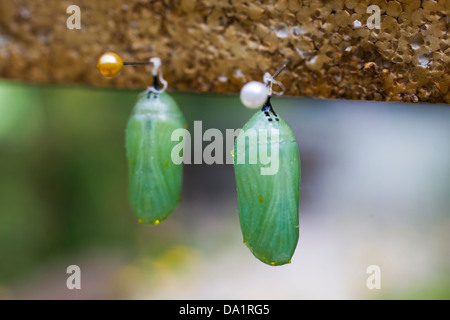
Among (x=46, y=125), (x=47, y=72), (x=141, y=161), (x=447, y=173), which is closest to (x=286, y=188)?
(x=141, y=161)

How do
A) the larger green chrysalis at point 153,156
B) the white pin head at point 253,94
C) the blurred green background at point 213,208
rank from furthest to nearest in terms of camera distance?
1. the blurred green background at point 213,208
2. the larger green chrysalis at point 153,156
3. the white pin head at point 253,94

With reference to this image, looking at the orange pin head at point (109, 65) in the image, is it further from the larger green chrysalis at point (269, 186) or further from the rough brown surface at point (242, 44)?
the larger green chrysalis at point (269, 186)

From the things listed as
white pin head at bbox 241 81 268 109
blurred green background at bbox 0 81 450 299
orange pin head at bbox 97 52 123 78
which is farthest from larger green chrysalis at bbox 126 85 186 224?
blurred green background at bbox 0 81 450 299

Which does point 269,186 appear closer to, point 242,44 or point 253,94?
point 253,94

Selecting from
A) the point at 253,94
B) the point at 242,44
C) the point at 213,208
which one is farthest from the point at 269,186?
the point at 213,208

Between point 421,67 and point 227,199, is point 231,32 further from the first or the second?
point 227,199

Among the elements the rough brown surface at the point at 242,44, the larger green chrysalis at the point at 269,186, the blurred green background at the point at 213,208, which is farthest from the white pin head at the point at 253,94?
the blurred green background at the point at 213,208
